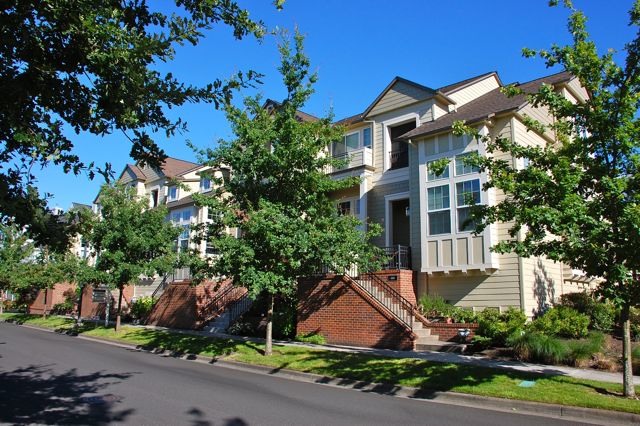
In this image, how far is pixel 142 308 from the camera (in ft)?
91.9

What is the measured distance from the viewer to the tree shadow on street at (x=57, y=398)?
7.57m

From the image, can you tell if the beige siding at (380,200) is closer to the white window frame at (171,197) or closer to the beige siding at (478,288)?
the beige siding at (478,288)

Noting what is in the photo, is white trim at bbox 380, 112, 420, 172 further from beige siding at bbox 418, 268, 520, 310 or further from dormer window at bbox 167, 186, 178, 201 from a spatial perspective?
dormer window at bbox 167, 186, 178, 201

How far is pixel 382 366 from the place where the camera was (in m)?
12.2

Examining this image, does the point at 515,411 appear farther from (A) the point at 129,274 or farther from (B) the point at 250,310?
(A) the point at 129,274

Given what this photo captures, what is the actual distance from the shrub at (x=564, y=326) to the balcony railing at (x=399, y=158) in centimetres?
839

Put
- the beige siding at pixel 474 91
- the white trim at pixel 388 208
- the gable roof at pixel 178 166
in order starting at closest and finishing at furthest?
the white trim at pixel 388 208
the beige siding at pixel 474 91
the gable roof at pixel 178 166

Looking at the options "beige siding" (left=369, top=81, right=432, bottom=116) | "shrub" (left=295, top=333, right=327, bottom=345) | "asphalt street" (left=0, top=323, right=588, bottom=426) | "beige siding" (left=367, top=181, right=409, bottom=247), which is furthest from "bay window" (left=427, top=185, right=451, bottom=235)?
"asphalt street" (left=0, top=323, right=588, bottom=426)

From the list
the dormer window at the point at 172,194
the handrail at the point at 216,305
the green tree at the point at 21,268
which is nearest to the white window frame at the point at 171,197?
the dormer window at the point at 172,194

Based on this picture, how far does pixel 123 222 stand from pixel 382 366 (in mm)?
14234

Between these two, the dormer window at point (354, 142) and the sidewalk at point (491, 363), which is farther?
the dormer window at point (354, 142)

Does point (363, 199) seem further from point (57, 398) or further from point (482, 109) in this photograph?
point (57, 398)

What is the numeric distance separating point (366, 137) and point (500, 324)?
10744mm

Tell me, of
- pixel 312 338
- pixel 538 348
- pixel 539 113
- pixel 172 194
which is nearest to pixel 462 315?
pixel 538 348
